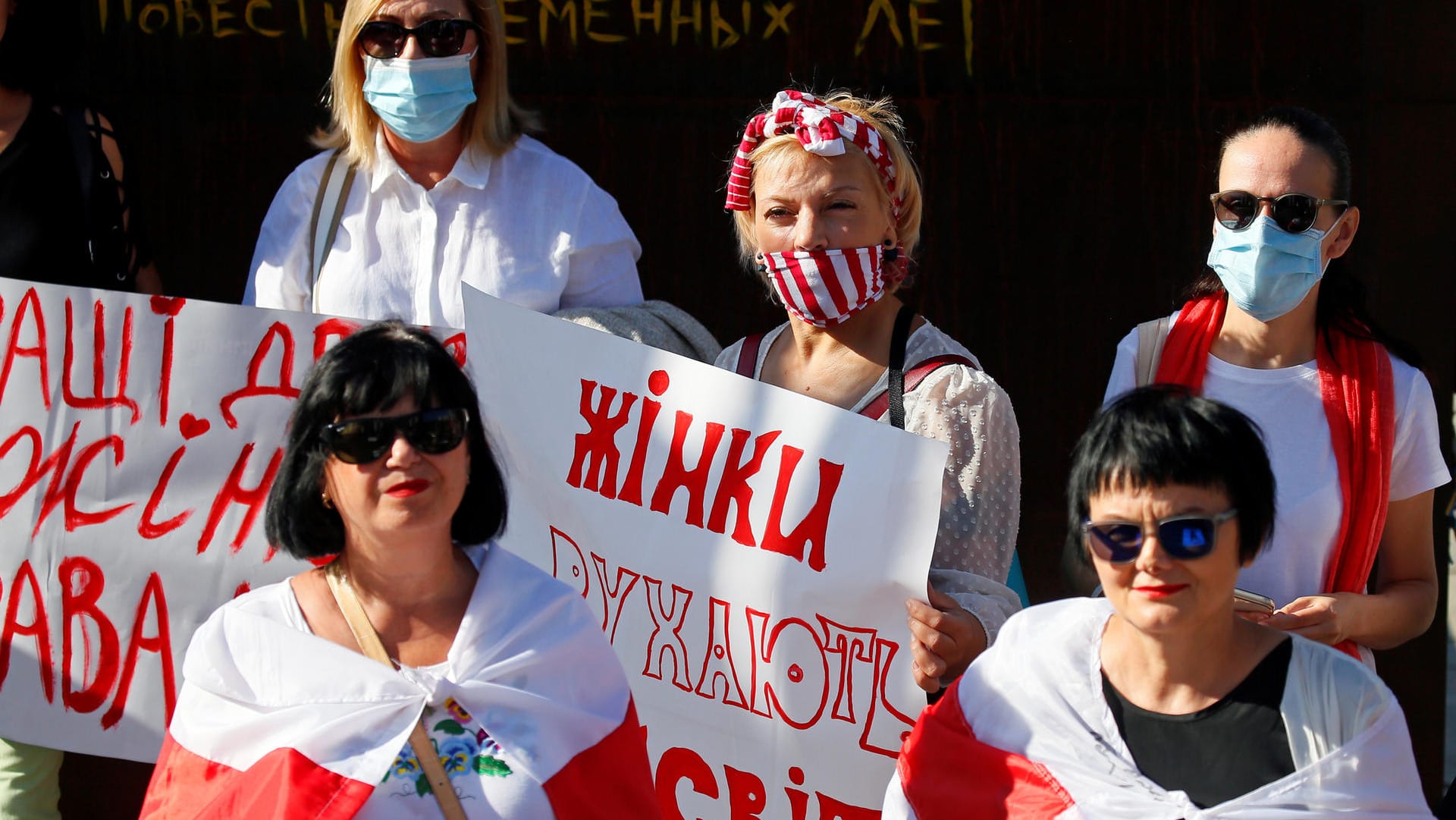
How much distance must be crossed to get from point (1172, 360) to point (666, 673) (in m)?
1.18

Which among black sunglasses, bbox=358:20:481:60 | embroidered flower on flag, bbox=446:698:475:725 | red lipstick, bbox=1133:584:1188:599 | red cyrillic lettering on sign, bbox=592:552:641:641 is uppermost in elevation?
black sunglasses, bbox=358:20:481:60

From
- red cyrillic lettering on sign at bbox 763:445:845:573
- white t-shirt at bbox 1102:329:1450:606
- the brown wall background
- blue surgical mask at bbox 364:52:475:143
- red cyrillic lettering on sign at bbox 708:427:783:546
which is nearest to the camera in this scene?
white t-shirt at bbox 1102:329:1450:606

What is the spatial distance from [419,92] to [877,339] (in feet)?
3.81

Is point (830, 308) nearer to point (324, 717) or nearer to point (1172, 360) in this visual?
point (1172, 360)

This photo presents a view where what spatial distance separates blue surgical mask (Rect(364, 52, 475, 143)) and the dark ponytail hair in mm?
1638

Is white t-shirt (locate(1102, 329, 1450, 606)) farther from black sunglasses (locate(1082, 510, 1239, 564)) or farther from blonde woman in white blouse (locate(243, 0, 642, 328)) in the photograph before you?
blonde woman in white blouse (locate(243, 0, 642, 328))

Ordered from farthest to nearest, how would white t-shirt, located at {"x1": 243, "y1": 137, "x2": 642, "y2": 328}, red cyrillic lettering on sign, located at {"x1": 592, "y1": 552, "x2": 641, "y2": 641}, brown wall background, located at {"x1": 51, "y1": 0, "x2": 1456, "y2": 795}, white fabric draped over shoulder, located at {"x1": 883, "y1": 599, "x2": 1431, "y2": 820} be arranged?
1. brown wall background, located at {"x1": 51, "y1": 0, "x2": 1456, "y2": 795}
2. white t-shirt, located at {"x1": 243, "y1": 137, "x2": 642, "y2": 328}
3. red cyrillic lettering on sign, located at {"x1": 592, "y1": 552, "x2": 641, "y2": 641}
4. white fabric draped over shoulder, located at {"x1": 883, "y1": 599, "x2": 1431, "y2": 820}

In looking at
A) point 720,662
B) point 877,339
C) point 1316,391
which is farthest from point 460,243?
point 1316,391

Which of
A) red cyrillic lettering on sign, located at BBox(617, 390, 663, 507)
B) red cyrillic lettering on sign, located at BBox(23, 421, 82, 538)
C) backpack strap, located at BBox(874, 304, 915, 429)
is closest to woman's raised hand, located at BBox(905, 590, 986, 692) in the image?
backpack strap, located at BBox(874, 304, 915, 429)

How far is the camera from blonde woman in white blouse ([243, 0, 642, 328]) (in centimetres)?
375

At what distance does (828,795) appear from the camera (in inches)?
128

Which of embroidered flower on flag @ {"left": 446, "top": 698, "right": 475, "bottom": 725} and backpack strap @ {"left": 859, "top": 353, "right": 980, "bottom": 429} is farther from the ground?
backpack strap @ {"left": 859, "top": 353, "right": 980, "bottom": 429}

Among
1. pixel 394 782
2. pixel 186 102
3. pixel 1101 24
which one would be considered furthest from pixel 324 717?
pixel 1101 24

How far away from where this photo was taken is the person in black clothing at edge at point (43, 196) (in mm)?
3834
